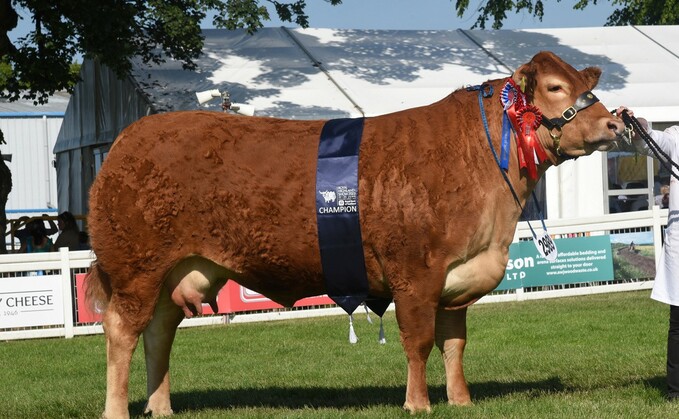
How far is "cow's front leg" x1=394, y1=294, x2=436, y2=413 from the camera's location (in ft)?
21.3

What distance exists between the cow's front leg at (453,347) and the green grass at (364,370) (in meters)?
0.12

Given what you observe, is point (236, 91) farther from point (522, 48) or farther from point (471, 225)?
point (471, 225)

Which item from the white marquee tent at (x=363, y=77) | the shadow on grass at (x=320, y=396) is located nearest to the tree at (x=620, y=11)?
the white marquee tent at (x=363, y=77)

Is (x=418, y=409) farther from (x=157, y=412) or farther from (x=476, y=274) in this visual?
(x=157, y=412)

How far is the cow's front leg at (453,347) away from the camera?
23.2 feet

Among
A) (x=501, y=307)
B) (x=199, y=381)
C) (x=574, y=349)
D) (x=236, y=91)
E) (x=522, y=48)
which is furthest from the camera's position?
(x=522, y=48)

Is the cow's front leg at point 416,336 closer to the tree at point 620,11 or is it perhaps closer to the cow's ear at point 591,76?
the cow's ear at point 591,76

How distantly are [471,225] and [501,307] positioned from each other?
30.7 feet

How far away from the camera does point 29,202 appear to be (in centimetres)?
3969

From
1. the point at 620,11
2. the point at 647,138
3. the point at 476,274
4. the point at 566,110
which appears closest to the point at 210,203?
the point at 476,274

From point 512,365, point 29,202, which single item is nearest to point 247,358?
point 512,365

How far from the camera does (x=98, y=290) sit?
7.07 meters

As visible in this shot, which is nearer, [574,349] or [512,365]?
[512,365]

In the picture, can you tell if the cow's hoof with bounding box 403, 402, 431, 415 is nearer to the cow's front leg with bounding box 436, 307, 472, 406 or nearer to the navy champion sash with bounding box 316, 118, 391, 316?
the cow's front leg with bounding box 436, 307, 472, 406
